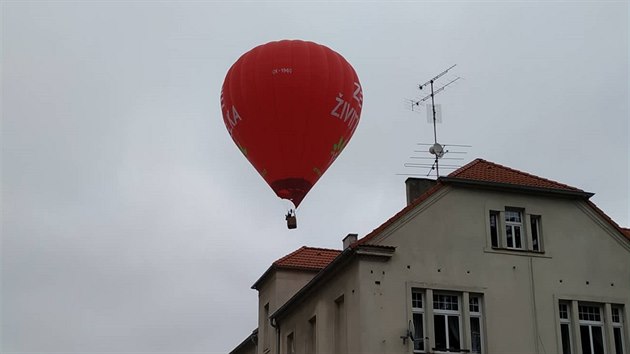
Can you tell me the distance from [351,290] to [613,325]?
811 centimetres

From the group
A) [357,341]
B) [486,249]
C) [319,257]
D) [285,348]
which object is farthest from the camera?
[319,257]

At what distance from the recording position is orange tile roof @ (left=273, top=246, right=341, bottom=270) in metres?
39.0

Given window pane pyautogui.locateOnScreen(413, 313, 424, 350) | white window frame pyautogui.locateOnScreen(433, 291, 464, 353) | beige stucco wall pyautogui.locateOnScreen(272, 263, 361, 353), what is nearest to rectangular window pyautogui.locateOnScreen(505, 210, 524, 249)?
white window frame pyautogui.locateOnScreen(433, 291, 464, 353)

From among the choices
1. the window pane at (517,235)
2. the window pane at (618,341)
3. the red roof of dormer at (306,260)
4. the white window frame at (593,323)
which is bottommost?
the window pane at (618,341)

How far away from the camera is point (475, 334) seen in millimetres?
29766

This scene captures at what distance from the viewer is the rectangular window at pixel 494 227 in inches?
1232

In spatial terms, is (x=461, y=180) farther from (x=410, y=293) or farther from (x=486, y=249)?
(x=410, y=293)

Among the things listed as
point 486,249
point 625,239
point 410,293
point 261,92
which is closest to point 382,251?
point 410,293

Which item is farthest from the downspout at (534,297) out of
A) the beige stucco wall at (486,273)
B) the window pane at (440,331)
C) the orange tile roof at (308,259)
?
the orange tile roof at (308,259)

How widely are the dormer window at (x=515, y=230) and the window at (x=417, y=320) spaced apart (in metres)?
3.06

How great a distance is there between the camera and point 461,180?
103 ft

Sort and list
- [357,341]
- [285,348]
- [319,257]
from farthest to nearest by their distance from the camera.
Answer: [319,257]
[285,348]
[357,341]

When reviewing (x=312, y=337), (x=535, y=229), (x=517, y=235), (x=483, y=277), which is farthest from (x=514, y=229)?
(x=312, y=337)

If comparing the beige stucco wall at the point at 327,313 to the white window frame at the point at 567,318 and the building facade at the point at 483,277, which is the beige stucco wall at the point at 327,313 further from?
the white window frame at the point at 567,318
